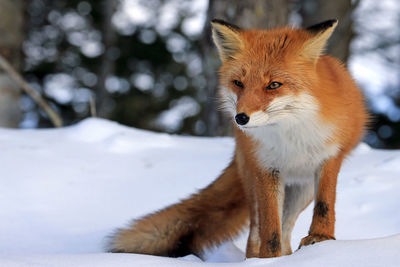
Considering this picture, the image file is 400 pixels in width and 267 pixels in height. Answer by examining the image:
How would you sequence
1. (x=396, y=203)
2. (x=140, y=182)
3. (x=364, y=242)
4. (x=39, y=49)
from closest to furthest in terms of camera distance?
(x=364, y=242) < (x=396, y=203) < (x=140, y=182) < (x=39, y=49)

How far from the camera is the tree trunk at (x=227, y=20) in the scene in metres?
6.15

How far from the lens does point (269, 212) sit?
9.41ft

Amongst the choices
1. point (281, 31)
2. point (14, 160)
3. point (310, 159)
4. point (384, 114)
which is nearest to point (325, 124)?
point (310, 159)

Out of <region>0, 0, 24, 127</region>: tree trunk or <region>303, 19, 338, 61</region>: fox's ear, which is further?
<region>0, 0, 24, 127</region>: tree trunk

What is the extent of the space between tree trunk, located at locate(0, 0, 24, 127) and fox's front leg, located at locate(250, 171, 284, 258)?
5.63 metres

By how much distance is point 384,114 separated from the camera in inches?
450

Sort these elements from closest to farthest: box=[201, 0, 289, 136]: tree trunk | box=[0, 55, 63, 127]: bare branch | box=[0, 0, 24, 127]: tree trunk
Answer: box=[201, 0, 289, 136]: tree trunk
box=[0, 55, 63, 127]: bare branch
box=[0, 0, 24, 127]: tree trunk

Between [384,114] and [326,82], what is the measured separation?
931 cm

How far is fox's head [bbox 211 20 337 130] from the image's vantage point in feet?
8.34

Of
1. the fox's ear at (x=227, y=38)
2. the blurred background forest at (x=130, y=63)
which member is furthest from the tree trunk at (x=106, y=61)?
the fox's ear at (x=227, y=38)

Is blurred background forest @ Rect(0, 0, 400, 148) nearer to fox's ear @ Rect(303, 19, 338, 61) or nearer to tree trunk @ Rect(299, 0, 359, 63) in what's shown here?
tree trunk @ Rect(299, 0, 359, 63)

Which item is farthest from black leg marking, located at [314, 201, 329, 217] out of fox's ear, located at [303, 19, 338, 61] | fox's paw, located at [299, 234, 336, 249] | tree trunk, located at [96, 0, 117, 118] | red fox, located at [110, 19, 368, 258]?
tree trunk, located at [96, 0, 117, 118]

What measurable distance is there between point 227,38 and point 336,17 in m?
5.90

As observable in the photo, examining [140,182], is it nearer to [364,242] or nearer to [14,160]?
[14,160]
